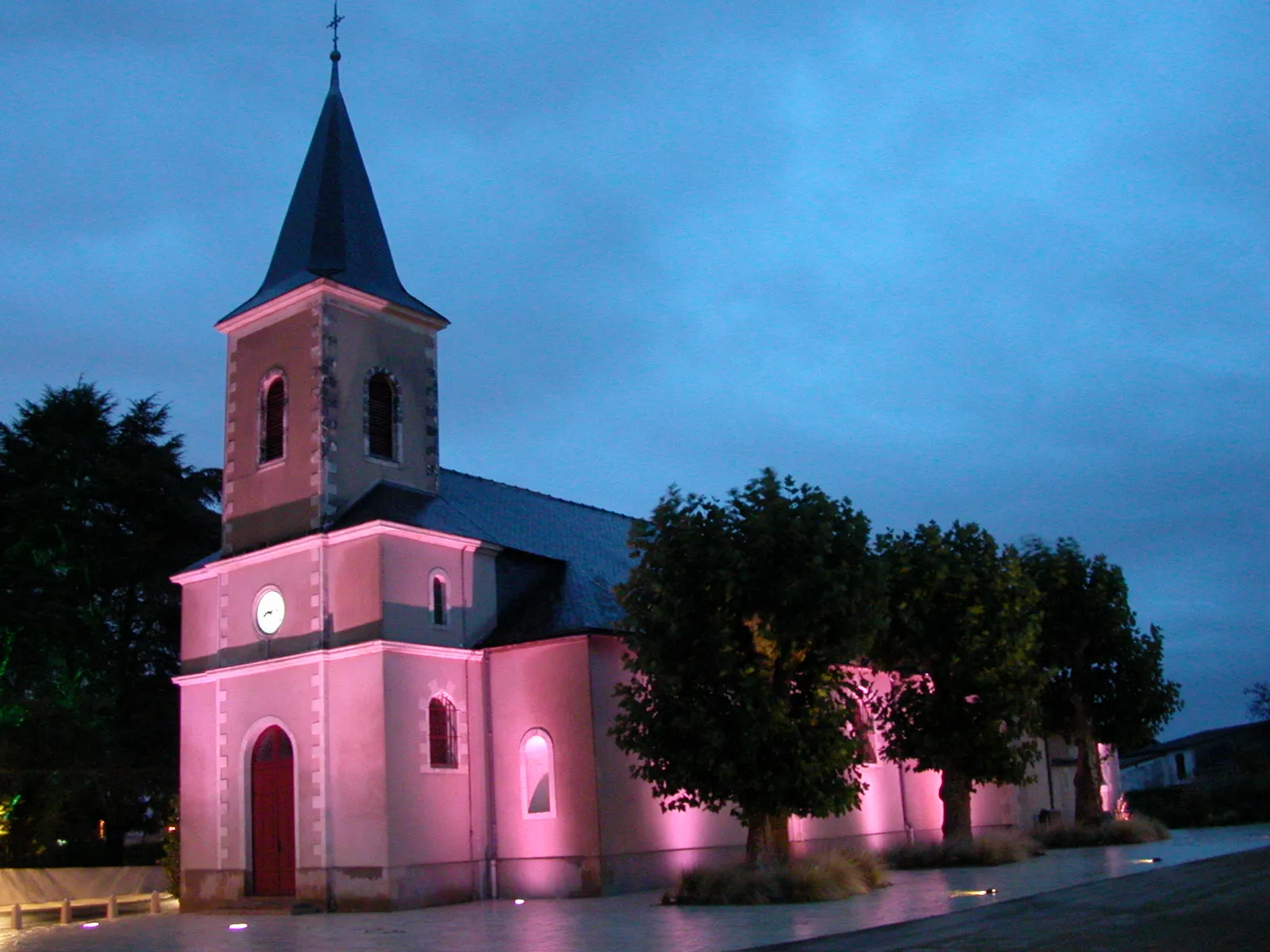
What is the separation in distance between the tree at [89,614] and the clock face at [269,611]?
1141cm

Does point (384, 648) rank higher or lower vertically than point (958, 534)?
lower

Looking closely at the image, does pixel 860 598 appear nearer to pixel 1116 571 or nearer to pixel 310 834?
pixel 310 834

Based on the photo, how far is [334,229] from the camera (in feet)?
109

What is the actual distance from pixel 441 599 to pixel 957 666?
13471mm

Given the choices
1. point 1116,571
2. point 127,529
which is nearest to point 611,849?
point 1116,571

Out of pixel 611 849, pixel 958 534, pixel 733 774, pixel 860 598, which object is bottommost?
pixel 611 849

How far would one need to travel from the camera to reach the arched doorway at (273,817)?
28.6 m

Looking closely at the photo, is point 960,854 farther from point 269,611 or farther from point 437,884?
point 269,611

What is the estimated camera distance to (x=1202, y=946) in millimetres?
13922

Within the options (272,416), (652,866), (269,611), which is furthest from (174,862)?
(652,866)

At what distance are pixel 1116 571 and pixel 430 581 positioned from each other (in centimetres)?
2308

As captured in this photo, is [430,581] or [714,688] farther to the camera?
[430,581]

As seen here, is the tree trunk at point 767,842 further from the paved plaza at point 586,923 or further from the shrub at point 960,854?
the shrub at point 960,854

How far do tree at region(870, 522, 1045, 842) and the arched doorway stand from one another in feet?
50.0
